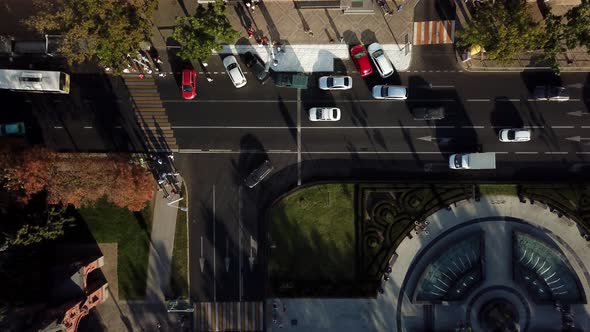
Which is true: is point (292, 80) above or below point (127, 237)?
above

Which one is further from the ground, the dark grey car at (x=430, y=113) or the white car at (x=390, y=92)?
the white car at (x=390, y=92)

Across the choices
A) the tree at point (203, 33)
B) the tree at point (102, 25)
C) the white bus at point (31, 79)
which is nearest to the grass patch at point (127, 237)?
the white bus at point (31, 79)

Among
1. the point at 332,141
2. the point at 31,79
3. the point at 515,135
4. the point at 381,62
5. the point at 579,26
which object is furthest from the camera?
the point at 332,141

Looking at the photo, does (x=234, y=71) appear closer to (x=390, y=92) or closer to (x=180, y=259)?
(x=390, y=92)

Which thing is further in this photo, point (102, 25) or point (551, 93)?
point (551, 93)

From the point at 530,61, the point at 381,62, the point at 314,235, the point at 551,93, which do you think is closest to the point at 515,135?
the point at 551,93

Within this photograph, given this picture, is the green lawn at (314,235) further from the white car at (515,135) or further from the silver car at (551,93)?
the silver car at (551,93)

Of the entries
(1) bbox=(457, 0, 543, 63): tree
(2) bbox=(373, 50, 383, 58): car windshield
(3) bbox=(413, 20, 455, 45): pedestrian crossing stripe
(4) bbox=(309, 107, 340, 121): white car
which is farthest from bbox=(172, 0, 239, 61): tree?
(1) bbox=(457, 0, 543, 63): tree

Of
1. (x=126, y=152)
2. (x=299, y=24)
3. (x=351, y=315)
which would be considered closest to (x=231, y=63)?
(x=299, y=24)

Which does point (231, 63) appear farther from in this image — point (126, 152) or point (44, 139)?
point (44, 139)
